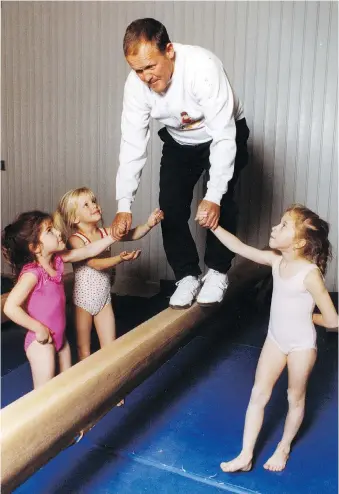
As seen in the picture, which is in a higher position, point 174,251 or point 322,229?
point 322,229

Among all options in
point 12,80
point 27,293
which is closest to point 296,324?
point 27,293

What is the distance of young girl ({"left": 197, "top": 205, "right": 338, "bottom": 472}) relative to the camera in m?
1.81

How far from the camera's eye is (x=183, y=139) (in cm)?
233

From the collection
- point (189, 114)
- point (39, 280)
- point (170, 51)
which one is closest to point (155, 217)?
point (189, 114)

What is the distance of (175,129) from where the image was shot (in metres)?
2.31

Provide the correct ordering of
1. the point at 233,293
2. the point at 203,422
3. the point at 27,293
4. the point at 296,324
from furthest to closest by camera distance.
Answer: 1. the point at 233,293
2. the point at 203,422
3. the point at 27,293
4. the point at 296,324

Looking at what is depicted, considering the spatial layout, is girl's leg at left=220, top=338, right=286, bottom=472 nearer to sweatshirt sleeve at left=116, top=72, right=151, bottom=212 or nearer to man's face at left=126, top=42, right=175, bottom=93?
sweatshirt sleeve at left=116, top=72, right=151, bottom=212

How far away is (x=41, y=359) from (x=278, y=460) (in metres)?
1.01

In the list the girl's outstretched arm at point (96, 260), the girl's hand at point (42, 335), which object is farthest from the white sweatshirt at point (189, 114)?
the girl's hand at point (42, 335)

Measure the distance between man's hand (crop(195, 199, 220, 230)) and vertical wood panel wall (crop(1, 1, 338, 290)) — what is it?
232 cm

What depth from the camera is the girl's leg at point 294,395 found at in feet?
6.01

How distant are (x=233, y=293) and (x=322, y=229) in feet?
2.89

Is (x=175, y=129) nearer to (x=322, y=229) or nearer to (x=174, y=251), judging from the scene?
(x=174, y=251)

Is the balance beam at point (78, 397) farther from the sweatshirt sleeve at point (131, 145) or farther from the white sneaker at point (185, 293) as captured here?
the sweatshirt sleeve at point (131, 145)
